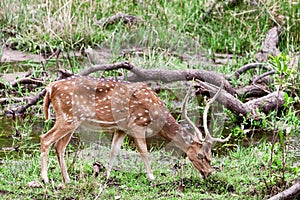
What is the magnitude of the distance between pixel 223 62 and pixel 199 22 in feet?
4.89

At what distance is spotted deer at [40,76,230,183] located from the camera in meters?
6.16

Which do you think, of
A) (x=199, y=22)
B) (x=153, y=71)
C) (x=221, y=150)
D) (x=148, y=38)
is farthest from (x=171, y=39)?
(x=221, y=150)

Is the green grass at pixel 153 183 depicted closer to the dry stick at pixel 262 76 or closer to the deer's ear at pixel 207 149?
the deer's ear at pixel 207 149

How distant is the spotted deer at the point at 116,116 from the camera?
616 centimetres

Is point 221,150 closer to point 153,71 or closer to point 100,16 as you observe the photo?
point 153,71

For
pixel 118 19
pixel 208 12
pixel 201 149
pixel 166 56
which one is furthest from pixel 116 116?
pixel 208 12

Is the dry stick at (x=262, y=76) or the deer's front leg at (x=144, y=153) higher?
the dry stick at (x=262, y=76)

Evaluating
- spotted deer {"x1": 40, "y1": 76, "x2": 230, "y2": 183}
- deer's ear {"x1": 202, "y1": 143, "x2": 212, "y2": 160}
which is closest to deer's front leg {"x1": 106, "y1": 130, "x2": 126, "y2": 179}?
spotted deer {"x1": 40, "y1": 76, "x2": 230, "y2": 183}

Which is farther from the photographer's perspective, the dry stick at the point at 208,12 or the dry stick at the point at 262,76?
the dry stick at the point at 208,12

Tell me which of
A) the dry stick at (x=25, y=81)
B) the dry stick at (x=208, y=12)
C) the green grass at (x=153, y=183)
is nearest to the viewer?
the green grass at (x=153, y=183)

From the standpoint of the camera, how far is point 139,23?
37.4 ft

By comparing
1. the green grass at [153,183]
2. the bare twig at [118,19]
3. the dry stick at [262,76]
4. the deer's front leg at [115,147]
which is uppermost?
the bare twig at [118,19]

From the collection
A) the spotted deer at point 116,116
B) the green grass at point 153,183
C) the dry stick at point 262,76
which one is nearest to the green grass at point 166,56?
the green grass at point 153,183

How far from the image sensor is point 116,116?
6395 millimetres
